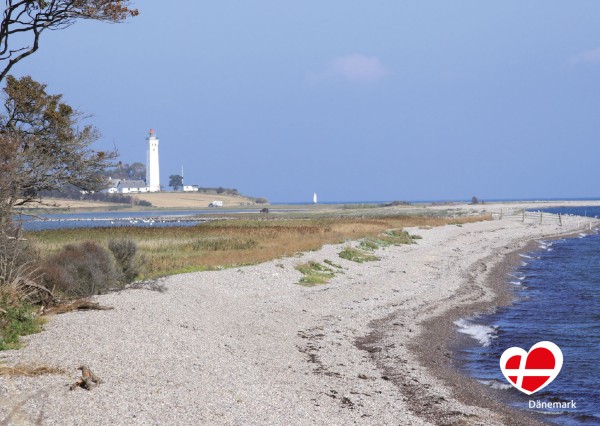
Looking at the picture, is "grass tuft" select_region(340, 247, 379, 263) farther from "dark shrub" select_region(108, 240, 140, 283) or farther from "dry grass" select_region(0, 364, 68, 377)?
"dry grass" select_region(0, 364, 68, 377)

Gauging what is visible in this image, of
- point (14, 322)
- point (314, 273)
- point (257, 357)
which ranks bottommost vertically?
point (257, 357)

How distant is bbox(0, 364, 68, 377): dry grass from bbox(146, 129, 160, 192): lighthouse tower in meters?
172

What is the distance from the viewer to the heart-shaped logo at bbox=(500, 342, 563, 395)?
14523 mm

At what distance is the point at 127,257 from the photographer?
23766 millimetres

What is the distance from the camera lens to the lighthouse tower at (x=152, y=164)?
180 metres

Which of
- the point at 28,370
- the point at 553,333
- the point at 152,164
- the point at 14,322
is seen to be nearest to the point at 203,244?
the point at 553,333

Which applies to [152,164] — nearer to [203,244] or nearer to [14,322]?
[203,244]

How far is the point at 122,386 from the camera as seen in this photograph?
11.0m

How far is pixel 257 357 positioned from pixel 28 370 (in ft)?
15.5

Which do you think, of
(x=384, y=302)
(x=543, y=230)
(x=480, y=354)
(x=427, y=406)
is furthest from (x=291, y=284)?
(x=543, y=230)

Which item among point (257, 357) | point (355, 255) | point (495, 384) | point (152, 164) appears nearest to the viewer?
point (495, 384)

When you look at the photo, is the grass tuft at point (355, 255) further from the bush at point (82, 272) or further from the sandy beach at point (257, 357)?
the bush at point (82, 272)

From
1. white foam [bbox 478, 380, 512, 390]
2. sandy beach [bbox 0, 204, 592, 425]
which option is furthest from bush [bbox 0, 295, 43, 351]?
white foam [bbox 478, 380, 512, 390]

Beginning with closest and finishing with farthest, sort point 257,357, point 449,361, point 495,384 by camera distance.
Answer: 1. point 495,384
2. point 257,357
3. point 449,361
